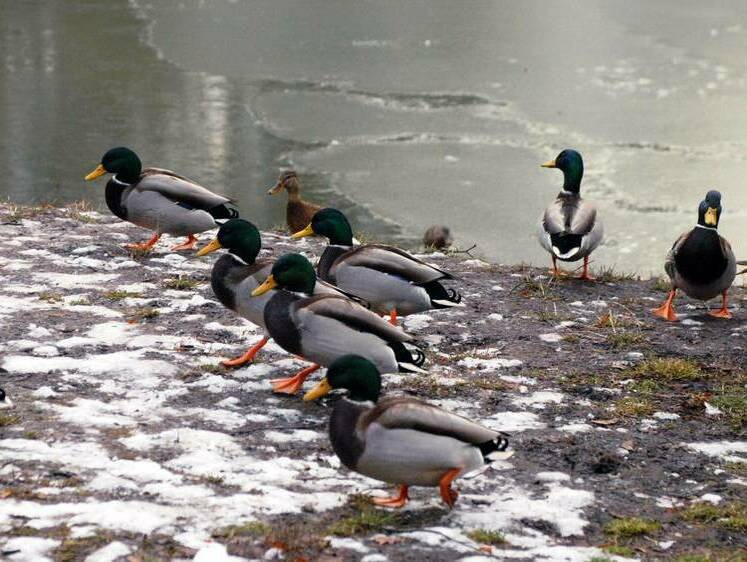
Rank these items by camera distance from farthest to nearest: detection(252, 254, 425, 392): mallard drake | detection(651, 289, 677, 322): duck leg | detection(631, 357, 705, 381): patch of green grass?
detection(651, 289, 677, 322): duck leg → detection(631, 357, 705, 381): patch of green grass → detection(252, 254, 425, 392): mallard drake

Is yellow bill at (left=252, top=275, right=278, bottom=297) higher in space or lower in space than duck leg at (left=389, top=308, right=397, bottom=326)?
higher

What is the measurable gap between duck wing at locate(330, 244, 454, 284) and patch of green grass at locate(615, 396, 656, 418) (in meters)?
1.22

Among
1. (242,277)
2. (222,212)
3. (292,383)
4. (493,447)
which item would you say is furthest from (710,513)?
(222,212)

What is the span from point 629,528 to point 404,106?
1031cm

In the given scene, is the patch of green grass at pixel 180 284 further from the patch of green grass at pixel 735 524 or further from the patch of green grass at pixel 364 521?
the patch of green grass at pixel 735 524

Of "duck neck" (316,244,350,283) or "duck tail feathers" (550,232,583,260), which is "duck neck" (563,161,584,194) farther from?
"duck neck" (316,244,350,283)

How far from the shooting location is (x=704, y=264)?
686 centimetres

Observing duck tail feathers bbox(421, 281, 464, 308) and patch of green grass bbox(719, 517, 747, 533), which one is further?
duck tail feathers bbox(421, 281, 464, 308)

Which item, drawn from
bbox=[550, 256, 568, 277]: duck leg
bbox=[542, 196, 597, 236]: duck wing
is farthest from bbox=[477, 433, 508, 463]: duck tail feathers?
bbox=[550, 256, 568, 277]: duck leg

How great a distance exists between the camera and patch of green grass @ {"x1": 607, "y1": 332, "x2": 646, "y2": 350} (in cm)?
636

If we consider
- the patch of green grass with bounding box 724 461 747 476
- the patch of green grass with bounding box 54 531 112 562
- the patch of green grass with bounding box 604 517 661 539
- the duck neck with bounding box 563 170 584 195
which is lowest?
the patch of green grass with bounding box 604 517 661 539

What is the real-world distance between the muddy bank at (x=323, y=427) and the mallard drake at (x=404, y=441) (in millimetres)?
151

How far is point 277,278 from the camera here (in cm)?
540

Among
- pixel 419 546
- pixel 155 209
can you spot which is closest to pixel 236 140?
pixel 155 209
